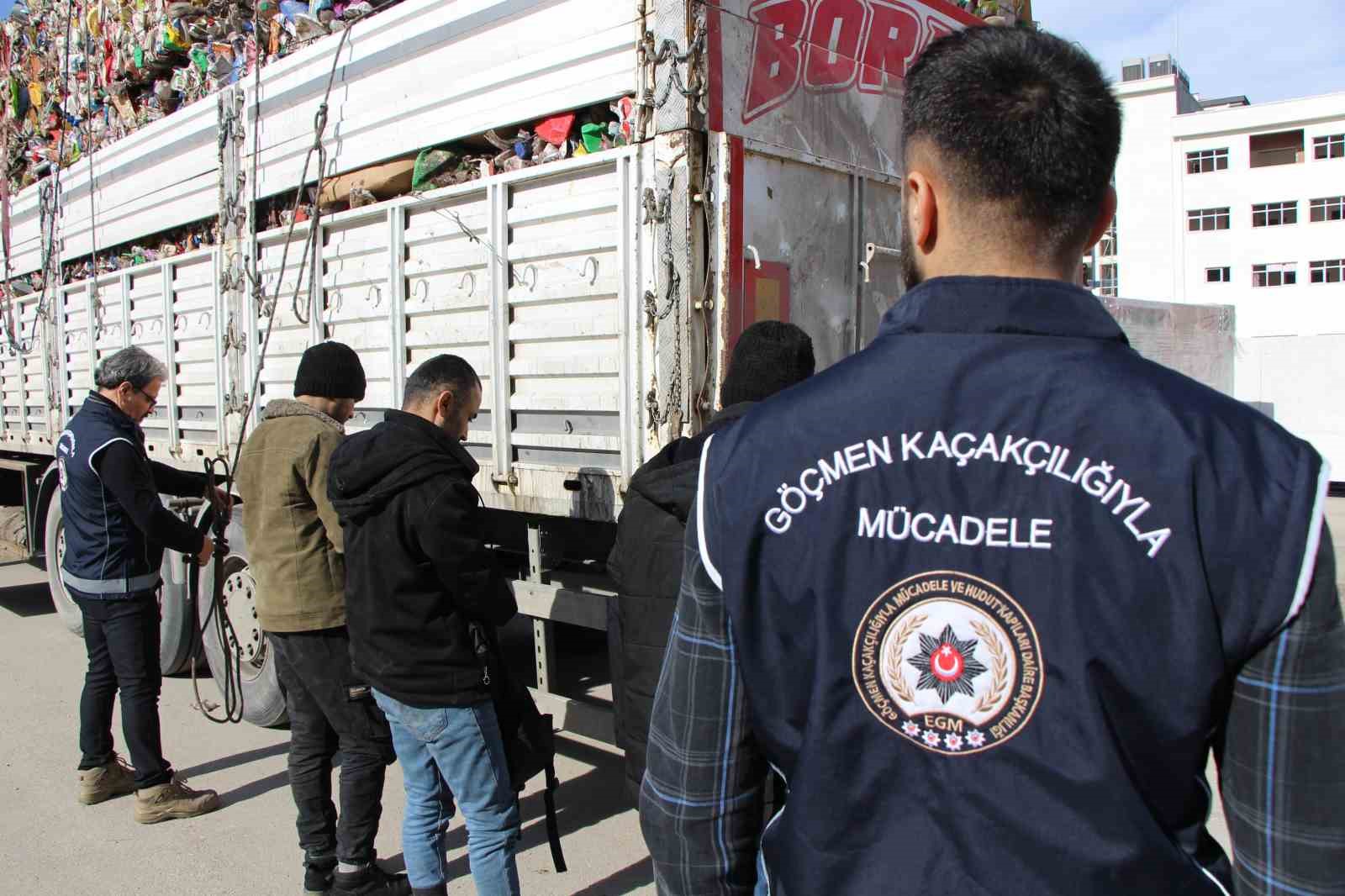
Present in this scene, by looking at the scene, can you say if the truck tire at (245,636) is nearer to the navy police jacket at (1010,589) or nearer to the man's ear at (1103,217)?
the navy police jacket at (1010,589)

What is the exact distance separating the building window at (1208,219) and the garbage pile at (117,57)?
38.7 metres

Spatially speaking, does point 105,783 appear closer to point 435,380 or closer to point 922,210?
point 435,380

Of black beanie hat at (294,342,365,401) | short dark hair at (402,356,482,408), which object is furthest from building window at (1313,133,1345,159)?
short dark hair at (402,356,482,408)

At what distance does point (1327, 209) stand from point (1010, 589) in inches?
1631

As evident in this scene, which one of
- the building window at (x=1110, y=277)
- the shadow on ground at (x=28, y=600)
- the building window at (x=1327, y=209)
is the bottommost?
the shadow on ground at (x=28, y=600)

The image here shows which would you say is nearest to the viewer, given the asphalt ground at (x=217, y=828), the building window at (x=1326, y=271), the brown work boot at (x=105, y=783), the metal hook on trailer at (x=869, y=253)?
the asphalt ground at (x=217, y=828)

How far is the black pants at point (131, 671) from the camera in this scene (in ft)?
13.4

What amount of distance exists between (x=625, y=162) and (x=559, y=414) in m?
0.99

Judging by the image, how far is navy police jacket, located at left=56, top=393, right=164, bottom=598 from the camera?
160 inches

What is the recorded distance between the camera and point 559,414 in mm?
3840

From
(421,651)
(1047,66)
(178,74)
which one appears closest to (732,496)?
(1047,66)

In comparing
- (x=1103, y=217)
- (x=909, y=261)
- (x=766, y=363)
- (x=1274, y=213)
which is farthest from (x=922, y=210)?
(x=1274, y=213)

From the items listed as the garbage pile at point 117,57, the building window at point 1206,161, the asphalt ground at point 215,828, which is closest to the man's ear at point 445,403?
the asphalt ground at point 215,828

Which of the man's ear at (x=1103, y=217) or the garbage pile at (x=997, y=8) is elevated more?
the garbage pile at (x=997, y=8)
